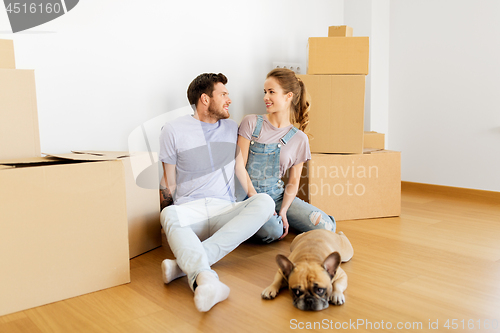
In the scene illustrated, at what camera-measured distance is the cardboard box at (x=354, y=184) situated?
2.22m

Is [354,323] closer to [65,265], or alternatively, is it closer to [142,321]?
[142,321]

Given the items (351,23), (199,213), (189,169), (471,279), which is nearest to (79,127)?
(189,169)

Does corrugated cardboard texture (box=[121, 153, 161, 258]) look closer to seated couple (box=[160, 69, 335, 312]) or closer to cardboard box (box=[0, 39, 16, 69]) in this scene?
seated couple (box=[160, 69, 335, 312])

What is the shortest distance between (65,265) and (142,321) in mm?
318

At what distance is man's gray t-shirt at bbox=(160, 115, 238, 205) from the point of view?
1.77 metres

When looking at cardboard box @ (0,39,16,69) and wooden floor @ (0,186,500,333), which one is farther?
cardboard box @ (0,39,16,69)

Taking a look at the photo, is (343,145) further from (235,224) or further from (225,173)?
(235,224)

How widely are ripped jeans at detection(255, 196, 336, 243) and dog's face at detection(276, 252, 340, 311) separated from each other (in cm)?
61

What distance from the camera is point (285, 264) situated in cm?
121

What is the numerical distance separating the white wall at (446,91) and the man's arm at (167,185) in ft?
6.22

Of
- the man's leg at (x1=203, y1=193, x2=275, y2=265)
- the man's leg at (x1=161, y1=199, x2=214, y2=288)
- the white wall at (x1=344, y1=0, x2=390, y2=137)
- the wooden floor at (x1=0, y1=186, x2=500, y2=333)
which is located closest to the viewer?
the wooden floor at (x1=0, y1=186, x2=500, y2=333)

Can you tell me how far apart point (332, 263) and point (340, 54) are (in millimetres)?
1331

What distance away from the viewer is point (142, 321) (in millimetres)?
1141

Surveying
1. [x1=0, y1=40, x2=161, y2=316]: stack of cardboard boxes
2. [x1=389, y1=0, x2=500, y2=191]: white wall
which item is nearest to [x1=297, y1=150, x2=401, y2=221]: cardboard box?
[x1=389, y1=0, x2=500, y2=191]: white wall
